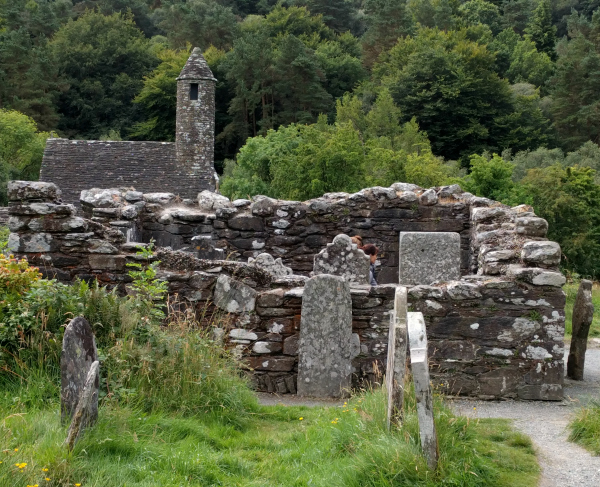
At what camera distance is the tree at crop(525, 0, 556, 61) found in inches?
2753

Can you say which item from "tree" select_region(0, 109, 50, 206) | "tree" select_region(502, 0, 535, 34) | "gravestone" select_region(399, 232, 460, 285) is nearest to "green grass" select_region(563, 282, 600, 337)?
"gravestone" select_region(399, 232, 460, 285)

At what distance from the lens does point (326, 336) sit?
7.59 m

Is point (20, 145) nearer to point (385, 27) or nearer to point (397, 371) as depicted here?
point (385, 27)

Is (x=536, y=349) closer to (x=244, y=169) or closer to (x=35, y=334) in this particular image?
(x=35, y=334)

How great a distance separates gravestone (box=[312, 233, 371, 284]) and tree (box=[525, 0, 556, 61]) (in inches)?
2570

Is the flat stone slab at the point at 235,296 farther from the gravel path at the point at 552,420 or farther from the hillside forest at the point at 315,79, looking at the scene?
the hillside forest at the point at 315,79

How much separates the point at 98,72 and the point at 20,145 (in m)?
15.8

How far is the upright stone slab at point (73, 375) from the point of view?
15.6ft

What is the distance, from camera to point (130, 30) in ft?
225

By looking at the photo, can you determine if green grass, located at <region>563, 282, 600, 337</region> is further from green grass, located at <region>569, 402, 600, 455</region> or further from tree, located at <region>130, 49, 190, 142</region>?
tree, located at <region>130, 49, 190, 142</region>

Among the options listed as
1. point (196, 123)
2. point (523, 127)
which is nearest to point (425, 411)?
point (196, 123)

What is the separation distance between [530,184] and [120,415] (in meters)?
21.3

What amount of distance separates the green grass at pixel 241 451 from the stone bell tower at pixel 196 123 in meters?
29.6

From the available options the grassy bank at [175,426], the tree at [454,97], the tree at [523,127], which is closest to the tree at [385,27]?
the tree at [454,97]
